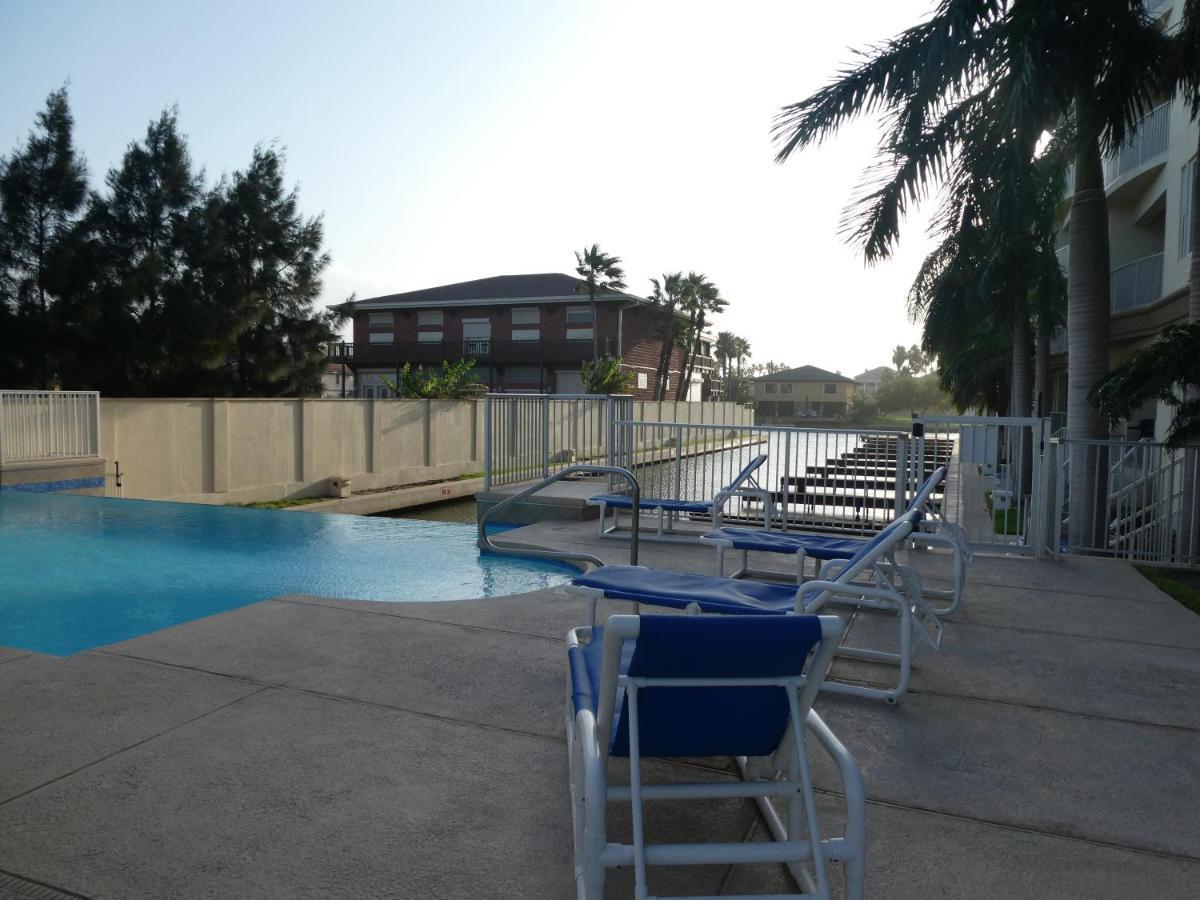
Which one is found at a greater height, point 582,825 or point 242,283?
point 242,283

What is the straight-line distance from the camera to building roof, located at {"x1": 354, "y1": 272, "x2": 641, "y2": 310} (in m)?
45.2

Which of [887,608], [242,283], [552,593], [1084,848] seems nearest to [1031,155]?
[887,608]

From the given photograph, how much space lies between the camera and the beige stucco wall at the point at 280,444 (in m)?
17.9

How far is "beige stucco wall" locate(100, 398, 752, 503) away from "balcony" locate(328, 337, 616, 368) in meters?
18.9

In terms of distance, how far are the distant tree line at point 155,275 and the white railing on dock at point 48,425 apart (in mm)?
8572

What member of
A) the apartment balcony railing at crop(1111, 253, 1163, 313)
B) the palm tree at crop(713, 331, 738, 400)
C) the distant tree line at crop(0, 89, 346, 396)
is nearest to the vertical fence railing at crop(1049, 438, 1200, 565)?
the apartment balcony railing at crop(1111, 253, 1163, 313)

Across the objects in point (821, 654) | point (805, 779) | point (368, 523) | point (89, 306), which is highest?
point (89, 306)

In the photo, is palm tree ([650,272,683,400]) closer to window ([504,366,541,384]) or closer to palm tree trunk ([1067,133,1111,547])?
window ([504,366,541,384])

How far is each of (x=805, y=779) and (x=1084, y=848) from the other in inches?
55.7

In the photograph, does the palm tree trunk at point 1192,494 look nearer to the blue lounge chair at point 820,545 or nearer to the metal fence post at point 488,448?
the blue lounge chair at point 820,545

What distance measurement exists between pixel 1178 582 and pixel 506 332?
133 feet

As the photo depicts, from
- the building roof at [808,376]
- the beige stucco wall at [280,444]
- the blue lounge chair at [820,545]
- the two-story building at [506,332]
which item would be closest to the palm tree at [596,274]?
the two-story building at [506,332]

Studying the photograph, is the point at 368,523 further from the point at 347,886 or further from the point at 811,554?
the point at 347,886

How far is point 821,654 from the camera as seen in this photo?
246 cm
